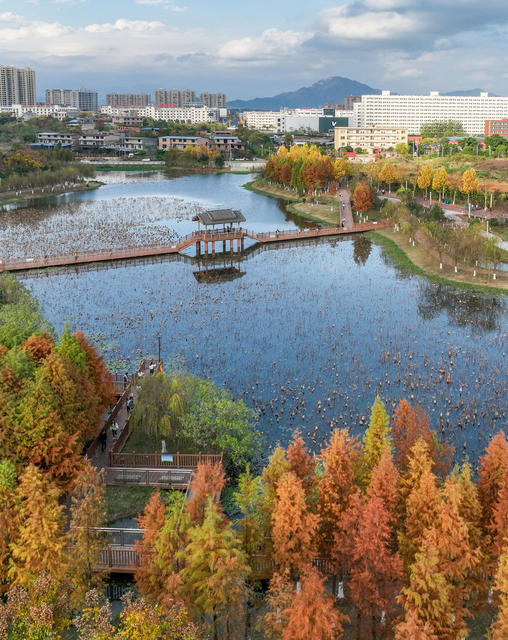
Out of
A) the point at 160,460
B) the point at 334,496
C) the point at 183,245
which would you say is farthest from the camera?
the point at 183,245

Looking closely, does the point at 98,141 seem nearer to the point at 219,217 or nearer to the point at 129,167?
the point at 129,167

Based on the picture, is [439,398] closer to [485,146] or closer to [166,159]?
[485,146]

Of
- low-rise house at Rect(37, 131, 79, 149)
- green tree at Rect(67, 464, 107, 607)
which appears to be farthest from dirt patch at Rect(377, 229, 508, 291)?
low-rise house at Rect(37, 131, 79, 149)

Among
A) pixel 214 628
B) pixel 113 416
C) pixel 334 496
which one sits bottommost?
pixel 214 628

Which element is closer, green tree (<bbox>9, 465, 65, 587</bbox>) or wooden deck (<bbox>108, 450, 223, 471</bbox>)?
green tree (<bbox>9, 465, 65, 587</bbox>)

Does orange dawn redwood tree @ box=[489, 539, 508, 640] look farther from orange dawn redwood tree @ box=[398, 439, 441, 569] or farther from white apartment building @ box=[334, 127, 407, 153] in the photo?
white apartment building @ box=[334, 127, 407, 153]

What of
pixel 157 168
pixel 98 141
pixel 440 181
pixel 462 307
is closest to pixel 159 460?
pixel 462 307

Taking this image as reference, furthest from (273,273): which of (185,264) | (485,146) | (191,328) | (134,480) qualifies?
(485,146)

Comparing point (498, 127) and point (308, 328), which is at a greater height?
point (498, 127)

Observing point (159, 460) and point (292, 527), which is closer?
point (292, 527)
